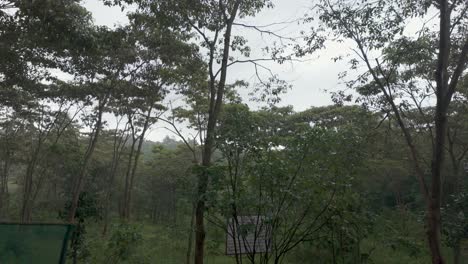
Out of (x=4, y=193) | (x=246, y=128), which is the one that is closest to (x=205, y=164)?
(x=246, y=128)

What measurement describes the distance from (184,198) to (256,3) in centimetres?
416

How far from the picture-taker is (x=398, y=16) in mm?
6195

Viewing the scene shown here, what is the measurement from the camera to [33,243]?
135 inches

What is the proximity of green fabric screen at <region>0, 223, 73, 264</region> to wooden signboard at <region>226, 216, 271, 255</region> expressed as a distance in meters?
2.18

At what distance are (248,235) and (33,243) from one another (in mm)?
2830

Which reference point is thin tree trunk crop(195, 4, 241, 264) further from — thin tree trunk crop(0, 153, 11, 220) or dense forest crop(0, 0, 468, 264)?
thin tree trunk crop(0, 153, 11, 220)

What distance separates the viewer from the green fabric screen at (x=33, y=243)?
3.29 meters

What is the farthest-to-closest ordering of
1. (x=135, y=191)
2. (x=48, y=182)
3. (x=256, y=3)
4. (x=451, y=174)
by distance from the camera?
(x=135, y=191) → (x=48, y=182) → (x=451, y=174) → (x=256, y=3)

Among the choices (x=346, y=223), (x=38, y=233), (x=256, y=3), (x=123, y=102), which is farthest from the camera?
(x=123, y=102)

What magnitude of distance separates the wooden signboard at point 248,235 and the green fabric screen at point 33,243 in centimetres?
218

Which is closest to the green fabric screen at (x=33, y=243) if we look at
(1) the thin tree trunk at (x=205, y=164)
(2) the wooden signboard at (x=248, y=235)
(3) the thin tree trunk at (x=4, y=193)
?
(1) the thin tree trunk at (x=205, y=164)

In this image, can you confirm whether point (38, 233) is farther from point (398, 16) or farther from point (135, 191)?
point (135, 191)

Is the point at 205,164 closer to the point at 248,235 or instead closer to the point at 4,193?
the point at 248,235

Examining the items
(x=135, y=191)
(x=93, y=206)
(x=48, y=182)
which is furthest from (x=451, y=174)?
(x=48, y=182)
